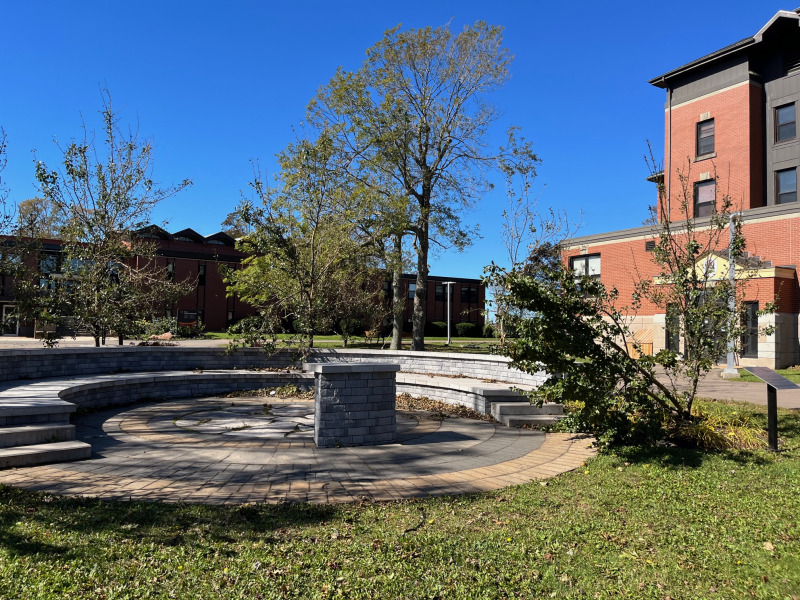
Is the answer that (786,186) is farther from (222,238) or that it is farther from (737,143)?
(222,238)

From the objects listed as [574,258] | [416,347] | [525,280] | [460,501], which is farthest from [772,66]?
[460,501]

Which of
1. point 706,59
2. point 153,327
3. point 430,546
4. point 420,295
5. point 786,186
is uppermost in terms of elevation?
point 706,59

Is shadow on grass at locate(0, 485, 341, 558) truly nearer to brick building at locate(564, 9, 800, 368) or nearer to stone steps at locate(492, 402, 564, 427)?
stone steps at locate(492, 402, 564, 427)

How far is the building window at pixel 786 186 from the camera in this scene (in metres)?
23.5

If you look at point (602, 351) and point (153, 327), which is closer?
point (602, 351)

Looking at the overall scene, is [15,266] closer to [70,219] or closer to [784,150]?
[70,219]

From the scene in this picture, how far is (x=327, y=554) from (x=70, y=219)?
38.4ft

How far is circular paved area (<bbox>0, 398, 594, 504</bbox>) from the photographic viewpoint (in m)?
4.82

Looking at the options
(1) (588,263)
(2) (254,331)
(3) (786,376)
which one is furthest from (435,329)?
(2) (254,331)

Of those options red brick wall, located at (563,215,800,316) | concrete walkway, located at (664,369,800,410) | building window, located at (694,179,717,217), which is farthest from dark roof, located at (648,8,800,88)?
concrete walkway, located at (664,369,800,410)

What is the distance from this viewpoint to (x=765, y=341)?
19391 millimetres

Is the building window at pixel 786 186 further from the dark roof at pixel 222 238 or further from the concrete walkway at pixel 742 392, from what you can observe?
the dark roof at pixel 222 238

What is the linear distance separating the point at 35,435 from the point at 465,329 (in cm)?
4527

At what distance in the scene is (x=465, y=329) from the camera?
4994cm
